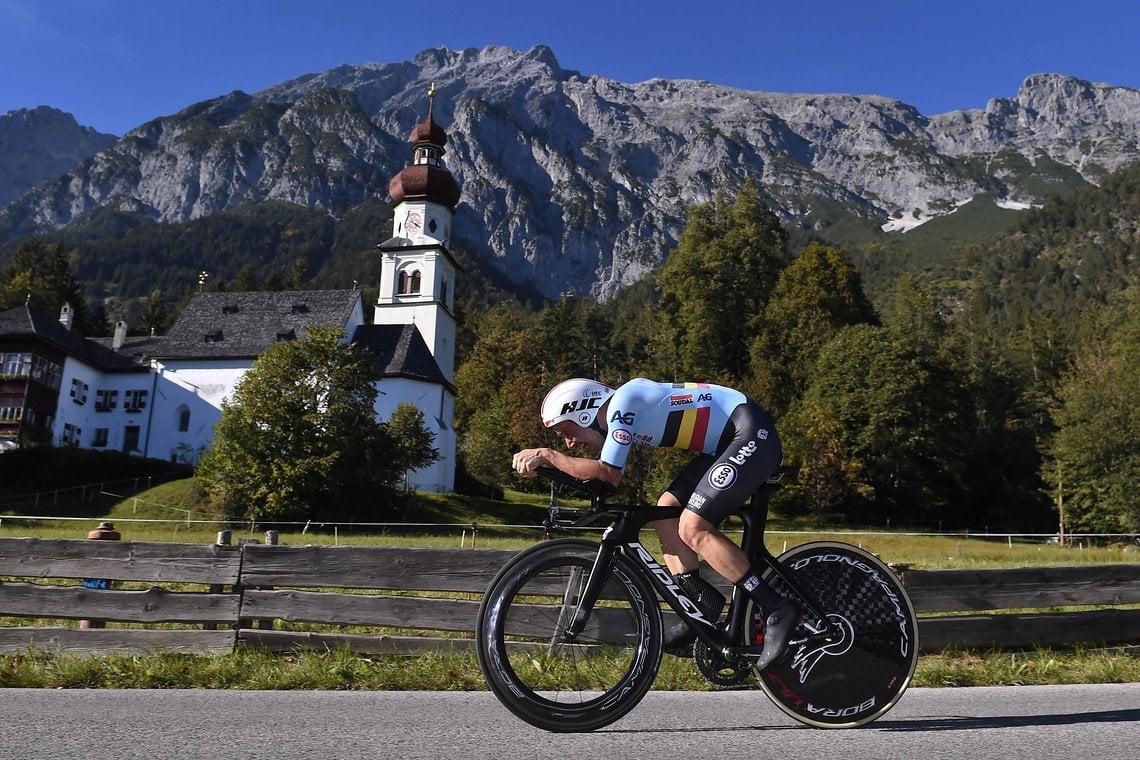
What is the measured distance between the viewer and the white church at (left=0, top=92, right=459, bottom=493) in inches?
2394

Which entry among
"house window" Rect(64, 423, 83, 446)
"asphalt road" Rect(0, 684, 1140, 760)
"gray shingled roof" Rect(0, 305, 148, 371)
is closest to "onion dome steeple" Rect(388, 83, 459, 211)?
"gray shingled roof" Rect(0, 305, 148, 371)

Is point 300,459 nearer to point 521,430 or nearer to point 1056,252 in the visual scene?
point 521,430

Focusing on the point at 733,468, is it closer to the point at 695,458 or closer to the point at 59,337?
the point at 695,458

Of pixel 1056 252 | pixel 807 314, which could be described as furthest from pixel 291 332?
pixel 1056 252

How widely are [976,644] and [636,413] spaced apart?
5838mm

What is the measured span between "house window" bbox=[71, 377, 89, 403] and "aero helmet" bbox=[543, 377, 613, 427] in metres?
69.7

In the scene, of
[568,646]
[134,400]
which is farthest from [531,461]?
[134,400]

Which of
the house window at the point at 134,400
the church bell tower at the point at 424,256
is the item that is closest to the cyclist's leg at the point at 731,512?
the church bell tower at the point at 424,256

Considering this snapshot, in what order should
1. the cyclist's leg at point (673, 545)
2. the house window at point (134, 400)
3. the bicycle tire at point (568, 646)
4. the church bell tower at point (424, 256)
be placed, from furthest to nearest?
the church bell tower at point (424, 256) < the house window at point (134, 400) < the cyclist's leg at point (673, 545) < the bicycle tire at point (568, 646)

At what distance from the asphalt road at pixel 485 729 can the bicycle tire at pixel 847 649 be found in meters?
0.15

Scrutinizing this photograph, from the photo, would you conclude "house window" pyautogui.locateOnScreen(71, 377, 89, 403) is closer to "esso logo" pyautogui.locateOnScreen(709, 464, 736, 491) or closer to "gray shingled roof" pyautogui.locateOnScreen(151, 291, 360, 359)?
"gray shingled roof" pyautogui.locateOnScreen(151, 291, 360, 359)

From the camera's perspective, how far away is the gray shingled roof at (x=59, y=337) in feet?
199

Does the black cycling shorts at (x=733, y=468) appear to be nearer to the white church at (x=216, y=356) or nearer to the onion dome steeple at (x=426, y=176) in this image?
the white church at (x=216, y=356)

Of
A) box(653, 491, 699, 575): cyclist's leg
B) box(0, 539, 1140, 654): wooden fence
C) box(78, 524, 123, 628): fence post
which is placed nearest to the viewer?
box(653, 491, 699, 575): cyclist's leg
